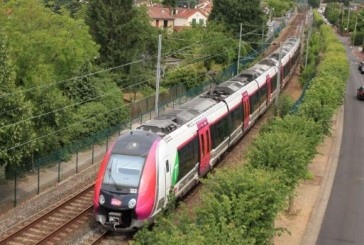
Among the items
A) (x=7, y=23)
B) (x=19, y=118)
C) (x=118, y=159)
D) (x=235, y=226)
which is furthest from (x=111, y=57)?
(x=235, y=226)

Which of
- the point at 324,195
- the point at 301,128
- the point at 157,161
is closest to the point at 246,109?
the point at 301,128

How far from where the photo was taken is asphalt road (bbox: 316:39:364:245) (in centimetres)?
1916

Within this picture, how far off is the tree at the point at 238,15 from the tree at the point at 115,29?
1005 inches

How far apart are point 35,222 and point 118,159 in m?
4.45

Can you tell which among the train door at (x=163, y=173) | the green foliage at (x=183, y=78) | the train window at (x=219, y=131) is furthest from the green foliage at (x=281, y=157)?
the green foliage at (x=183, y=78)

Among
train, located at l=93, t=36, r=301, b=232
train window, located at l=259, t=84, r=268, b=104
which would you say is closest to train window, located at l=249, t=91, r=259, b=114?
train window, located at l=259, t=84, r=268, b=104

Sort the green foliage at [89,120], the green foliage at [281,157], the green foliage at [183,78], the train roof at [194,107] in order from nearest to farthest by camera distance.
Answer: the green foliage at [281,157], the train roof at [194,107], the green foliage at [89,120], the green foliage at [183,78]

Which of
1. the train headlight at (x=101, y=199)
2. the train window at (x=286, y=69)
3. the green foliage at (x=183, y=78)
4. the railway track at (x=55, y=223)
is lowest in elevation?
the railway track at (x=55, y=223)

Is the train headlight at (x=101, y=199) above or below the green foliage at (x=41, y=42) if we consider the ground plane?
below

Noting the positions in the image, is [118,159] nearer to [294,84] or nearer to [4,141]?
[4,141]

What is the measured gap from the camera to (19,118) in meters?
20.6

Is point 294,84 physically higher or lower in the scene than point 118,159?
lower

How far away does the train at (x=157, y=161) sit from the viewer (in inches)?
691

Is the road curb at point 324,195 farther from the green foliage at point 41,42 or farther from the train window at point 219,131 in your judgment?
the green foliage at point 41,42
